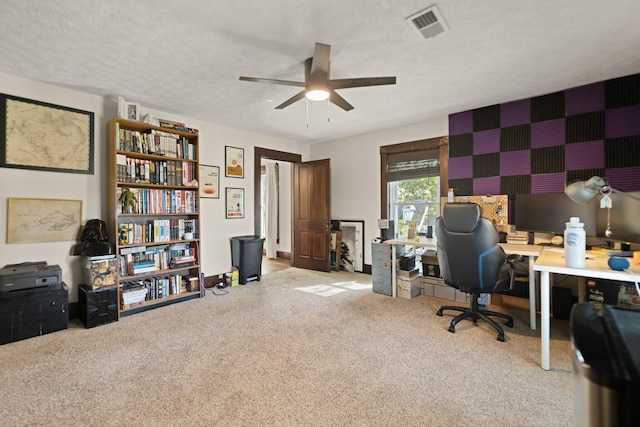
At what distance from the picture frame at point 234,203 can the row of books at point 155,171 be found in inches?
32.9

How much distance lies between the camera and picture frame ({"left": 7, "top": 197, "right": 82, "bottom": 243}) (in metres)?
2.89

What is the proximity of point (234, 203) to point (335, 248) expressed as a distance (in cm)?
201

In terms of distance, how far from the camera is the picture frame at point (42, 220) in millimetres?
2889

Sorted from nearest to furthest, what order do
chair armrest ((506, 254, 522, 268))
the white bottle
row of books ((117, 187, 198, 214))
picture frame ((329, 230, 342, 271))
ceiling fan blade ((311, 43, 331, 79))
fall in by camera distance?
1. the white bottle
2. ceiling fan blade ((311, 43, 331, 79))
3. chair armrest ((506, 254, 522, 268))
4. row of books ((117, 187, 198, 214))
5. picture frame ((329, 230, 342, 271))

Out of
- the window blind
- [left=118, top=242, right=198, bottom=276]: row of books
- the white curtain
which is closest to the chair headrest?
the window blind

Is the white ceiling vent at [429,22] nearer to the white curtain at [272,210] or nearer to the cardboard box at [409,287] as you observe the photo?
the cardboard box at [409,287]

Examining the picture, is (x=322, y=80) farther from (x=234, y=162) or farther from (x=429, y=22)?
(x=234, y=162)

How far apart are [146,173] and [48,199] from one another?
956 mm

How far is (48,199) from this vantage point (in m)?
3.07

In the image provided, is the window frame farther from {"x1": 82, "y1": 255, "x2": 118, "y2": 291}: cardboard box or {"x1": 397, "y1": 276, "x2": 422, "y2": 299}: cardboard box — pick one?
{"x1": 82, "y1": 255, "x2": 118, "y2": 291}: cardboard box

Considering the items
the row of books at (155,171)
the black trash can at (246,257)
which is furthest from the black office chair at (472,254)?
the row of books at (155,171)

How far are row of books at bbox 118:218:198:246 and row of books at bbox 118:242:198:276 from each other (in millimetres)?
122

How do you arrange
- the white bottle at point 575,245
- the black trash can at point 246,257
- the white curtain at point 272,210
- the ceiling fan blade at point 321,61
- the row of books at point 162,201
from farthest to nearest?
the white curtain at point 272,210, the black trash can at point 246,257, the row of books at point 162,201, the ceiling fan blade at point 321,61, the white bottle at point 575,245

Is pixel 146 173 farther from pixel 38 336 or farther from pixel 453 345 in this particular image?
pixel 453 345
